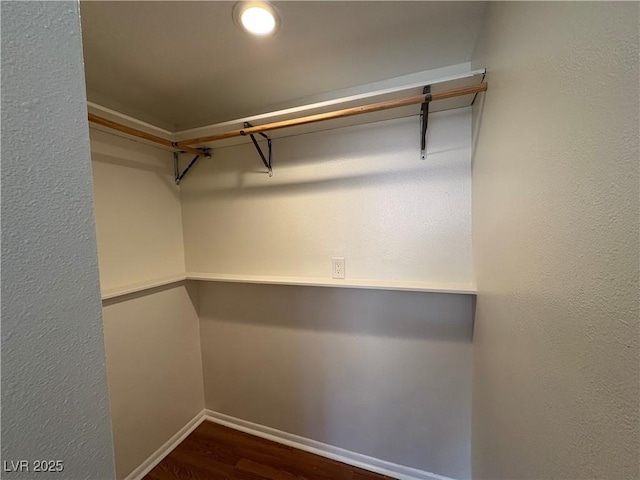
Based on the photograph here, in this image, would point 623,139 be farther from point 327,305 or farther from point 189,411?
point 189,411

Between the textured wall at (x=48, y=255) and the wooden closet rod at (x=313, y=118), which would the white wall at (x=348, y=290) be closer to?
the wooden closet rod at (x=313, y=118)

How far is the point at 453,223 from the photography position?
1.29 metres

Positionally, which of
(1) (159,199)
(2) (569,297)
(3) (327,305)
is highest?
(1) (159,199)

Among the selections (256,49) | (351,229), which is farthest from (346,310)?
(256,49)

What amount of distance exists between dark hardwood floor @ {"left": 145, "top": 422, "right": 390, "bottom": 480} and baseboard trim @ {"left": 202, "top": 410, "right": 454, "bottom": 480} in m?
0.03

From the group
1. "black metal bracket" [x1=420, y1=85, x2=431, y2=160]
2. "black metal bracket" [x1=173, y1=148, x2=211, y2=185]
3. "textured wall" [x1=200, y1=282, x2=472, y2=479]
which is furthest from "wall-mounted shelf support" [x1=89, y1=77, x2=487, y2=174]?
"textured wall" [x1=200, y1=282, x2=472, y2=479]

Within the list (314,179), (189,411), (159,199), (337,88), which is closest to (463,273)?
(314,179)

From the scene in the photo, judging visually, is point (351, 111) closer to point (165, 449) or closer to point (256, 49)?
point (256, 49)

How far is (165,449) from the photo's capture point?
167cm

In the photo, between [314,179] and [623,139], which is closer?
[623,139]

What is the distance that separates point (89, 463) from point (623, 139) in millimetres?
983

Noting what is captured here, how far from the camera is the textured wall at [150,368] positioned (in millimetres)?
1427

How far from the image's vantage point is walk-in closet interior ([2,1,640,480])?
0.38 meters

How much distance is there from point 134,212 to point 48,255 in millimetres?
1484
